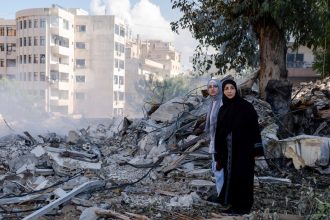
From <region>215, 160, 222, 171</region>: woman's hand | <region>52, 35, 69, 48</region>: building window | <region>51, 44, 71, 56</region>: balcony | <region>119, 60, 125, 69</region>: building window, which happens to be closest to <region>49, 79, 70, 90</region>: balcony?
<region>51, 44, 71, 56</region>: balcony

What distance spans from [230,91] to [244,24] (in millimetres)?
6188

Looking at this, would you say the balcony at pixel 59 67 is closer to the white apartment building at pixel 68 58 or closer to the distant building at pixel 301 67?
the white apartment building at pixel 68 58

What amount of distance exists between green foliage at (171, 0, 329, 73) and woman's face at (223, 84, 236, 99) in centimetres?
460

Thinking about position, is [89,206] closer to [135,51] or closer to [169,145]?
[169,145]

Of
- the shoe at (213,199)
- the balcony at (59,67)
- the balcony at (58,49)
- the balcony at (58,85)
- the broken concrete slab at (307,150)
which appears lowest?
the shoe at (213,199)

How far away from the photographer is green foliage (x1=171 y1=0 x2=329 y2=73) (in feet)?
31.2

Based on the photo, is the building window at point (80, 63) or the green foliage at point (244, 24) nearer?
the green foliage at point (244, 24)

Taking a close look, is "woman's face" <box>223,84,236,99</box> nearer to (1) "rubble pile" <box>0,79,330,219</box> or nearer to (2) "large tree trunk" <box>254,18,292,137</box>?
(1) "rubble pile" <box>0,79,330,219</box>

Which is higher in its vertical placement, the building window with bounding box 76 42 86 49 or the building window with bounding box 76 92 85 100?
the building window with bounding box 76 42 86 49

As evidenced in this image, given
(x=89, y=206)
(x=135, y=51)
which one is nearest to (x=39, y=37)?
(x=135, y=51)

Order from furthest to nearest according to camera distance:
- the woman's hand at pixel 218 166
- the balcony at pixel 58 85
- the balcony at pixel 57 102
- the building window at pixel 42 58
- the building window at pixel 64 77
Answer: the building window at pixel 64 77
the balcony at pixel 57 102
the balcony at pixel 58 85
the building window at pixel 42 58
the woman's hand at pixel 218 166

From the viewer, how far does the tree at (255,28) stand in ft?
31.4

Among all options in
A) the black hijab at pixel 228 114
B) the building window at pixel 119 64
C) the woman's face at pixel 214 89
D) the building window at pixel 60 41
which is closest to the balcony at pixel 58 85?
the building window at pixel 60 41

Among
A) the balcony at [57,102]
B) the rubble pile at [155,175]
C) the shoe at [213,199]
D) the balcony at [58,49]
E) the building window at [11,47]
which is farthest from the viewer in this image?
the building window at [11,47]
